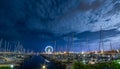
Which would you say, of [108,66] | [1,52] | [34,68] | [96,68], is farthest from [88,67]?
[1,52]

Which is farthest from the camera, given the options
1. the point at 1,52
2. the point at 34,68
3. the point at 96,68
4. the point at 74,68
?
the point at 1,52

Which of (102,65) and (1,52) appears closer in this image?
(102,65)

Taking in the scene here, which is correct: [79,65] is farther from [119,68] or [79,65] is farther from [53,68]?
[53,68]

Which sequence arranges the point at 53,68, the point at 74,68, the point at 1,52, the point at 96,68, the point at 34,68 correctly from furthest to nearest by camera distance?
the point at 1,52 < the point at 34,68 < the point at 53,68 < the point at 96,68 < the point at 74,68

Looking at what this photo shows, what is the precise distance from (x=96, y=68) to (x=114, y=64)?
5.22m

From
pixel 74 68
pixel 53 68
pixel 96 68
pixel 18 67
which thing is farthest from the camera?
pixel 53 68

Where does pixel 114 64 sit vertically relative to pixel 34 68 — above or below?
above

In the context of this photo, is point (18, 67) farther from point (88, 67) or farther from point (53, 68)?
point (88, 67)

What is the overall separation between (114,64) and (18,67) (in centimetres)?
5142

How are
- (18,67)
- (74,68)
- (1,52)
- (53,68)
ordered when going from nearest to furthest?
1. (74,68)
2. (18,67)
3. (53,68)
4. (1,52)

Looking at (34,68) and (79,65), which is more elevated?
(79,65)

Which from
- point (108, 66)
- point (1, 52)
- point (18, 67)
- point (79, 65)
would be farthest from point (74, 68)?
point (1, 52)

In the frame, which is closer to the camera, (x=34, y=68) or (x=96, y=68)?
(x=96, y=68)

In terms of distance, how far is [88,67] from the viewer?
41.2 metres
